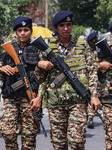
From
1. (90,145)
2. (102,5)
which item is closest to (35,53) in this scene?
(90,145)

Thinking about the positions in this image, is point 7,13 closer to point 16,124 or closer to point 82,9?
point 16,124

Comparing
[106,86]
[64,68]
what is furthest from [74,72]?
[106,86]

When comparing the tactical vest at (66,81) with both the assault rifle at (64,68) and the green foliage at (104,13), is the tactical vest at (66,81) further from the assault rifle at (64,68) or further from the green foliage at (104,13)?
the green foliage at (104,13)

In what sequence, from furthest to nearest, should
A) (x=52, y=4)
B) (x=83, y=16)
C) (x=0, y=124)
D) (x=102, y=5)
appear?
(x=52, y=4) → (x=83, y=16) → (x=102, y=5) → (x=0, y=124)

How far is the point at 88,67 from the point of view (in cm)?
489

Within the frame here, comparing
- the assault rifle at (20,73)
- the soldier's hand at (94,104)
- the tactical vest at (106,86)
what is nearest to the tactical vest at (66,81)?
the soldier's hand at (94,104)

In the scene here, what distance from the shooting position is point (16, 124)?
5422mm

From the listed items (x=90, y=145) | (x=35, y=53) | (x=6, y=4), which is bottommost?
(x=90, y=145)

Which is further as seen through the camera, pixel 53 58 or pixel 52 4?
pixel 52 4

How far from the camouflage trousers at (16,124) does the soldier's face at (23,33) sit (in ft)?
2.73

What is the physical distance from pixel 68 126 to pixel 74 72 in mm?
660

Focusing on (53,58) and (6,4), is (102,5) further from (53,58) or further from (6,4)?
(53,58)

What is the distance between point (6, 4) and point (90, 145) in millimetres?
12303

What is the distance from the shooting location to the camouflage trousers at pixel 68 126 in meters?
4.64
